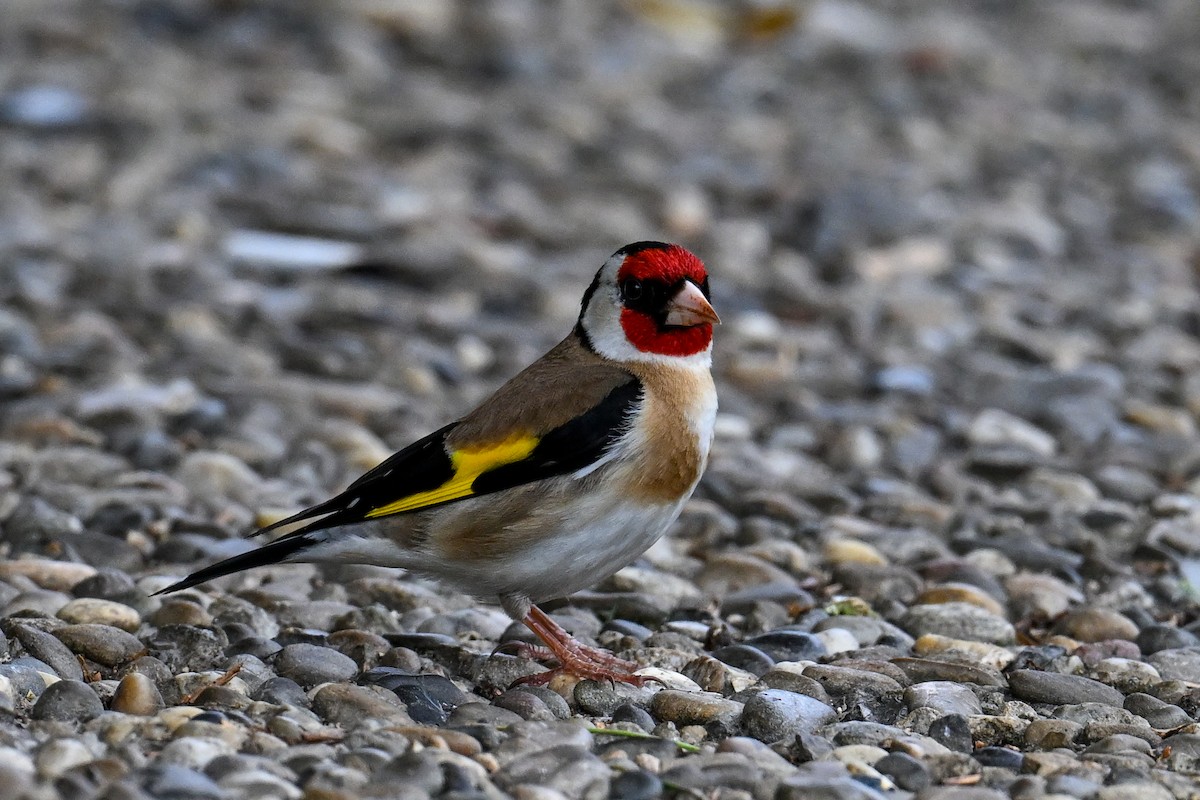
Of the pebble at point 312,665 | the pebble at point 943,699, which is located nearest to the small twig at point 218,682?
the pebble at point 312,665

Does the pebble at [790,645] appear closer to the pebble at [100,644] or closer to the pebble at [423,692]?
the pebble at [423,692]

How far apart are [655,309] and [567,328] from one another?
3.45m

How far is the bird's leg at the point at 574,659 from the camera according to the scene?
4.81 m

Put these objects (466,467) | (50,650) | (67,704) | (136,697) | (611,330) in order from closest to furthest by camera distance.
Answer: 1. (67,704)
2. (136,697)
3. (50,650)
4. (466,467)
5. (611,330)

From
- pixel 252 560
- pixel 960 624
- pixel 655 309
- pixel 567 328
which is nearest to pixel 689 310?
pixel 655 309

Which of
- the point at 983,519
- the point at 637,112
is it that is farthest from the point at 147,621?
the point at 637,112

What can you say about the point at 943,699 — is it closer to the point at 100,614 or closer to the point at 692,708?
the point at 692,708

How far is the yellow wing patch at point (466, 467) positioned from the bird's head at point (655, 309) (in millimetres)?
569

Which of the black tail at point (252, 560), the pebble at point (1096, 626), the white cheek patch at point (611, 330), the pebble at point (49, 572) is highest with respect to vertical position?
the white cheek patch at point (611, 330)

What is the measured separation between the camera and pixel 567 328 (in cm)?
880

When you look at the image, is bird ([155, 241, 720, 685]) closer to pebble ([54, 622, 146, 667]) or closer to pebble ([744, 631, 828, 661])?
pebble ([54, 622, 146, 667])

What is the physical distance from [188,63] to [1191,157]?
23.4 ft

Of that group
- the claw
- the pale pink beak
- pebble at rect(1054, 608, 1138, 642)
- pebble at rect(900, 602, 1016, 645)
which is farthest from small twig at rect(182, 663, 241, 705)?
pebble at rect(1054, 608, 1138, 642)

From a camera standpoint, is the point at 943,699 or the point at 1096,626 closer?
the point at 943,699
